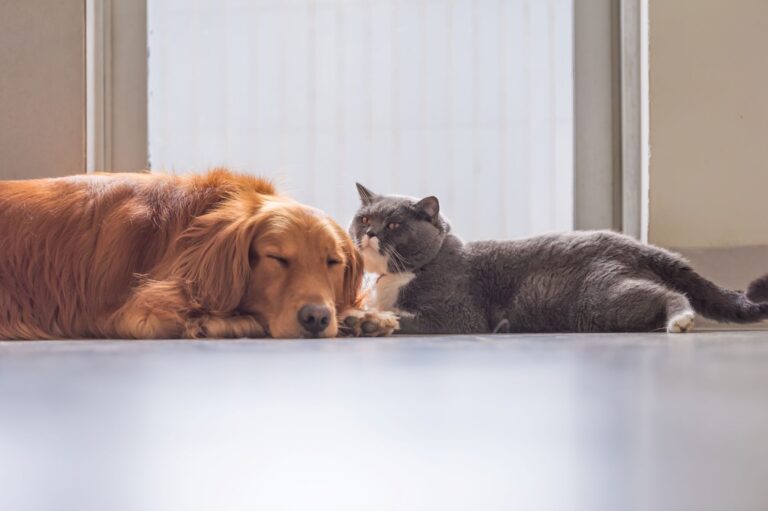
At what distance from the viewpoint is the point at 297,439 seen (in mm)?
395

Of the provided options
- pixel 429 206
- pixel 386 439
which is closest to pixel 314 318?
pixel 429 206

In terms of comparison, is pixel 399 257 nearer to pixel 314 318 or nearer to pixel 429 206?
pixel 429 206

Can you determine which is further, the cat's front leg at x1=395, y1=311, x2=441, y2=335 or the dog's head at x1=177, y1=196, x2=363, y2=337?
the cat's front leg at x1=395, y1=311, x2=441, y2=335

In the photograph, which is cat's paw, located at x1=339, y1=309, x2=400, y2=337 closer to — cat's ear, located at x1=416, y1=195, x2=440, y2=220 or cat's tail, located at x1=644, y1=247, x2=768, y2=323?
cat's ear, located at x1=416, y1=195, x2=440, y2=220

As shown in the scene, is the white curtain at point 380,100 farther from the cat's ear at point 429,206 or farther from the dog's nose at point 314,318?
the dog's nose at point 314,318

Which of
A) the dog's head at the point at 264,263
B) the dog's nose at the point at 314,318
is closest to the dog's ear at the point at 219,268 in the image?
the dog's head at the point at 264,263

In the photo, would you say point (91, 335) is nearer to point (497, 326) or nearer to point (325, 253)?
point (325, 253)

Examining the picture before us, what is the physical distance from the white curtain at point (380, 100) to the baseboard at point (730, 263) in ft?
1.38

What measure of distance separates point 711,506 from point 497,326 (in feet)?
5.29

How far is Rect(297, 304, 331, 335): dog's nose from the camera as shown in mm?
1509

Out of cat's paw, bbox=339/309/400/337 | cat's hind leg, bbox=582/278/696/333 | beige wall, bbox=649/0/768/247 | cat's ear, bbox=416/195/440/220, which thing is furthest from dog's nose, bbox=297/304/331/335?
beige wall, bbox=649/0/768/247

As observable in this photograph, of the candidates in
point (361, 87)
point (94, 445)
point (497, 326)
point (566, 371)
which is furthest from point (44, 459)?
point (361, 87)

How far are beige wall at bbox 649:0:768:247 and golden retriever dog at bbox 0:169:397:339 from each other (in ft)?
3.33

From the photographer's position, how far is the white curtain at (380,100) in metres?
2.42
